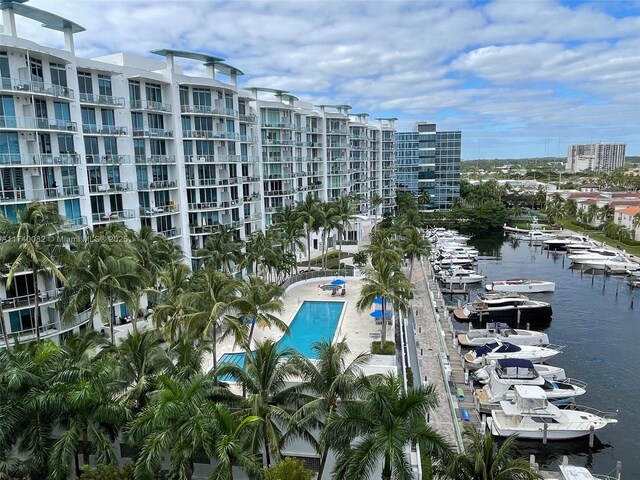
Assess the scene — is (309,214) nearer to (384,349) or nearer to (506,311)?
(384,349)

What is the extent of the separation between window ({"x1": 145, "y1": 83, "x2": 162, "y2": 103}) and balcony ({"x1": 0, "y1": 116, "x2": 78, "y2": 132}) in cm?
980

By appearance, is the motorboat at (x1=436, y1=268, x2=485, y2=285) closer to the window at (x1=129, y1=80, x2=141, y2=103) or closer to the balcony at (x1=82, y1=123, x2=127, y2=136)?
the window at (x1=129, y1=80, x2=141, y2=103)

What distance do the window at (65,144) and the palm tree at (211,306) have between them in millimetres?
18212

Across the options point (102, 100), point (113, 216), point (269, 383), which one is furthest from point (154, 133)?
point (269, 383)

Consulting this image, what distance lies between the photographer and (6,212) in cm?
3244

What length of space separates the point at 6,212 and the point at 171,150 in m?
17.9

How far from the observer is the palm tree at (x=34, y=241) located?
82.6ft

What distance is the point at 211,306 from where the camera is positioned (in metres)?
Result: 24.6

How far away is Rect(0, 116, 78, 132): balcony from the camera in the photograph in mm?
31953

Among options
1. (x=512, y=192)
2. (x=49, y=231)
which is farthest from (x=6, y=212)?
(x=512, y=192)

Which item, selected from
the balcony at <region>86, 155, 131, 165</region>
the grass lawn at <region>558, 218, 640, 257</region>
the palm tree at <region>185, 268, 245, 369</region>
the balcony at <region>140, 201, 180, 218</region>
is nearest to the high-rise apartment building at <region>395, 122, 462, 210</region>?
the grass lawn at <region>558, 218, 640, 257</region>

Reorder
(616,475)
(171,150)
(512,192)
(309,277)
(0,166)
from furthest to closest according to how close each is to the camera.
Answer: (512,192)
(309,277)
(171,150)
(0,166)
(616,475)

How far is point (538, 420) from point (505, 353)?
10004 millimetres

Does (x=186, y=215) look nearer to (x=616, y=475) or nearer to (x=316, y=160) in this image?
(x=316, y=160)
